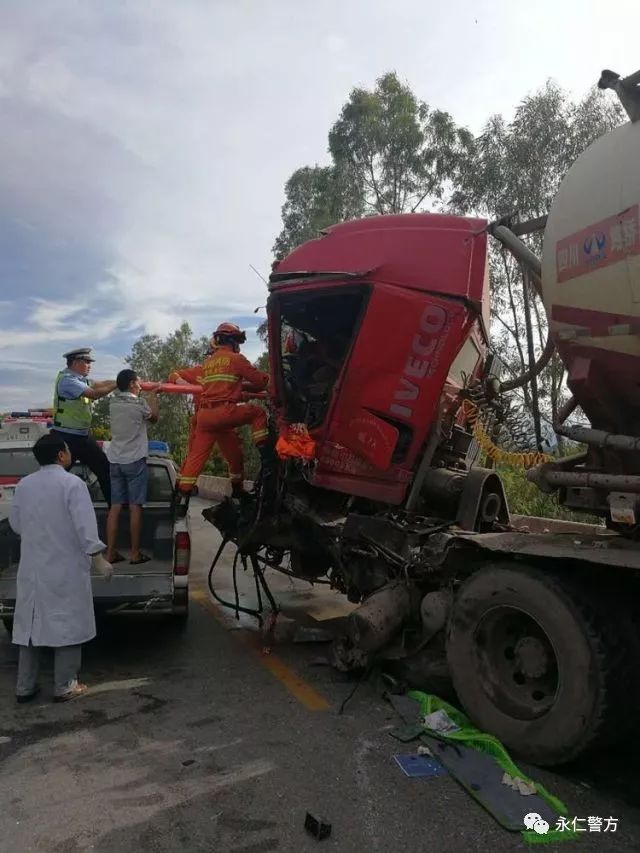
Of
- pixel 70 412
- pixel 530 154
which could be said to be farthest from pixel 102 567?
pixel 530 154

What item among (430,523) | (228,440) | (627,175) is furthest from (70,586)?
(627,175)

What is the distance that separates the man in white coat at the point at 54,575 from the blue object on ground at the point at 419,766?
2.29 m

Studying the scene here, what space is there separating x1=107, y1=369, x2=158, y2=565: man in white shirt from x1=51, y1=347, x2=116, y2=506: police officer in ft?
1.10

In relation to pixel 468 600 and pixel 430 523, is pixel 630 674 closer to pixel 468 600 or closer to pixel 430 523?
pixel 468 600

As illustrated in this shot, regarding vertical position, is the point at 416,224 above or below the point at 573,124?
below

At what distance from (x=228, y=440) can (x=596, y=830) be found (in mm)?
4256

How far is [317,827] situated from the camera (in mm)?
2768

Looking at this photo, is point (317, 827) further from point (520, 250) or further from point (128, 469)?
point (128, 469)

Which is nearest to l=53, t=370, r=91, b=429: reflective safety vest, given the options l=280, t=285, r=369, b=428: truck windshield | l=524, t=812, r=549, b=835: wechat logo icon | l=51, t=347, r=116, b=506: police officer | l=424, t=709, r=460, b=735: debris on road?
l=51, t=347, r=116, b=506: police officer

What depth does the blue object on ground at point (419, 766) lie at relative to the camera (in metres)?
3.28

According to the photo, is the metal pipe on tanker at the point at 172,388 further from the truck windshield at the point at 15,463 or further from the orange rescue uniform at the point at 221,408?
the truck windshield at the point at 15,463

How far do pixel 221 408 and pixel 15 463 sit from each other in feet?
7.33

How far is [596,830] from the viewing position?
282 centimetres

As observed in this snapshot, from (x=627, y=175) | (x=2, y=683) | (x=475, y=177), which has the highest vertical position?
(x=475, y=177)
